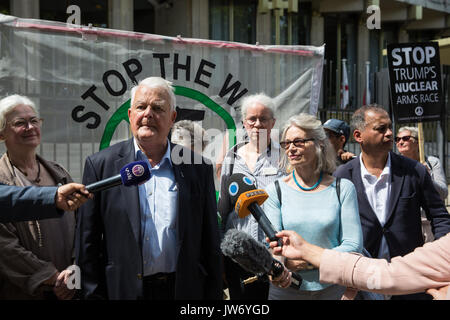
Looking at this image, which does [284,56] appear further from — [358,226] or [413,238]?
[358,226]

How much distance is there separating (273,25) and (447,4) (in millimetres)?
8442

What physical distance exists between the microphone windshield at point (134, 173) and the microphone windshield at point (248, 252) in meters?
0.55

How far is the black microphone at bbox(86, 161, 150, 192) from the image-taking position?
6.79ft

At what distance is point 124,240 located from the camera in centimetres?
266

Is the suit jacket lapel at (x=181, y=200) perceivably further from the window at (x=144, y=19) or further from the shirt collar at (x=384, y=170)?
the window at (x=144, y=19)

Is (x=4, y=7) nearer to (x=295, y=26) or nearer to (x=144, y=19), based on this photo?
(x=144, y=19)

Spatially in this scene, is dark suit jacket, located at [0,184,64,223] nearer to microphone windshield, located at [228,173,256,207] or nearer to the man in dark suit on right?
microphone windshield, located at [228,173,256,207]

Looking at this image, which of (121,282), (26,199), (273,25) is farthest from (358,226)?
(273,25)

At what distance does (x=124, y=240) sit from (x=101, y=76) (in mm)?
2524

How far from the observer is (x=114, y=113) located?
4.82 meters

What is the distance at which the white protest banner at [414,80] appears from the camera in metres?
6.07

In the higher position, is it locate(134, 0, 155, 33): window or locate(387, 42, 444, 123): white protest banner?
locate(134, 0, 155, 33): window

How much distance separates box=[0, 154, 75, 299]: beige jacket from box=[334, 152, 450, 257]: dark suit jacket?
6.70 feet

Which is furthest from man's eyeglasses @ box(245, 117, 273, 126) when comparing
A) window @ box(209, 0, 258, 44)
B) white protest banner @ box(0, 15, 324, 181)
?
window @ box(209, 0, 258, 44)
